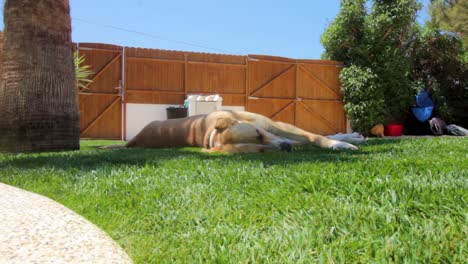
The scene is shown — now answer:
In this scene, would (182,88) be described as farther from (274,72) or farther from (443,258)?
(443,258)

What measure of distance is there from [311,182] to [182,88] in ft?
38.2

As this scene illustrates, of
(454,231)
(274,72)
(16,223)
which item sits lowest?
(16,223)

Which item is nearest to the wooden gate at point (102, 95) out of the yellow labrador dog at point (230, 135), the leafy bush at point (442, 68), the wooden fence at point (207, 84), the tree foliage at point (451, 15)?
the wooden fence at point (207, 84)

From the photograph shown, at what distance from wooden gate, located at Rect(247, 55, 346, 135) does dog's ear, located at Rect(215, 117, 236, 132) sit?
9.11 meters

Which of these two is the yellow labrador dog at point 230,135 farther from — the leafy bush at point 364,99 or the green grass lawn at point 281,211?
the leafy bush at point 364,99

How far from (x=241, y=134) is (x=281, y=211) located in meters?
3.29

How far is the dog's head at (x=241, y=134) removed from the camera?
5.29 metres

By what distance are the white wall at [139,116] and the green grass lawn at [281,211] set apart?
9.76m

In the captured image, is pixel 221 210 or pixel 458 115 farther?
pixel 458 115

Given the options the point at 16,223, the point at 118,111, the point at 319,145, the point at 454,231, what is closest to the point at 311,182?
the point at 454,231

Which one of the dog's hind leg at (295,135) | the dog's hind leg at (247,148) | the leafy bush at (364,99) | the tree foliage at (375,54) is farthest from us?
the tree foliage at (375,54)

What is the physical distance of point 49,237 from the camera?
6.68ft

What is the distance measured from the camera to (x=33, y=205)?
101 inches

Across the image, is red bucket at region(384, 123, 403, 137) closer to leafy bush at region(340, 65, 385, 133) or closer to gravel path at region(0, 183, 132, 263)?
leafy bush at region(340, 65, 385, 133)
